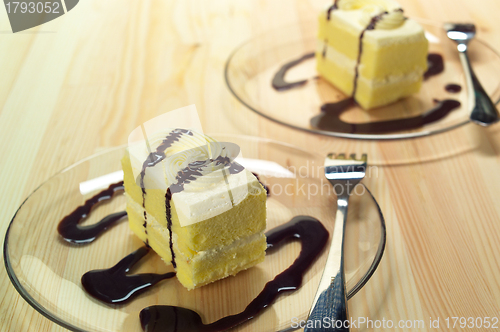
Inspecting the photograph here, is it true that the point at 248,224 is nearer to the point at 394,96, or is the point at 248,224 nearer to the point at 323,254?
the point at 323,254

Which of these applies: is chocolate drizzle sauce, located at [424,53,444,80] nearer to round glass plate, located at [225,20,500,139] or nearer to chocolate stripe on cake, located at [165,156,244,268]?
round glass plate, located at [225,20,500,139]

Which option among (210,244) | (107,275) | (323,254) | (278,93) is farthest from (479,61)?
(107,275)

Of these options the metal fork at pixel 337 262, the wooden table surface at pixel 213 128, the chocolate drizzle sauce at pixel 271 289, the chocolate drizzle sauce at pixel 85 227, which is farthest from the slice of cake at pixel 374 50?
the chocolate drizzle sauce at pixel 85 227

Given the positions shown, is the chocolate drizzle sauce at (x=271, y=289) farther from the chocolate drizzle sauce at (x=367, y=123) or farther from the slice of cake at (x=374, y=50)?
the slice of cake at (x=374, y=50)

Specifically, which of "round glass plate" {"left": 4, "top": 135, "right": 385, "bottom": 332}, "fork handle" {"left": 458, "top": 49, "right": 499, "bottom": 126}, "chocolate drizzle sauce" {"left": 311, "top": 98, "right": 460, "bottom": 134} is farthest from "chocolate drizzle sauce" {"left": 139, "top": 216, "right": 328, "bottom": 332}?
"fork handle" {"left": 458, "top": 49, "right": 499, "bottom": 126}

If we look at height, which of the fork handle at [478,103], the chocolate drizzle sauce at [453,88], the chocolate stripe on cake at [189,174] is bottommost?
the chocolate drizzle sauce at [453,88]

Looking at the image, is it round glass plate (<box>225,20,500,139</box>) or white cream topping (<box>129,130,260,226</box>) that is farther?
round glass plate (<box>225,20,500,139</box>)
